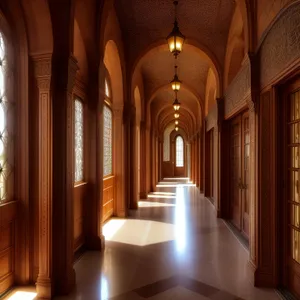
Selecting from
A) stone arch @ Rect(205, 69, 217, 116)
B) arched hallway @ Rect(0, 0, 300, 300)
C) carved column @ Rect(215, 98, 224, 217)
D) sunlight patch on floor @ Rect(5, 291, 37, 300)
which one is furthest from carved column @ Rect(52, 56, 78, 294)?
stone arch @ Rect(205, 69, 217, 116)

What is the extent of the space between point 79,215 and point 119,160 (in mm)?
3234

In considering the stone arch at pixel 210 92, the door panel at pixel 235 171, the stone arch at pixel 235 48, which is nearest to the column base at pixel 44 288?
the door panel at pixel 235 171

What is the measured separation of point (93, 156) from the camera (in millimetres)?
5535

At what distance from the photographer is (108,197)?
26.2ft

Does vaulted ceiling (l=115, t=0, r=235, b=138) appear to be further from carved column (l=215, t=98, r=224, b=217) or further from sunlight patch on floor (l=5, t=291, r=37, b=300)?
sunlight patch on floor (l=5, t=291, r=37, b=300)

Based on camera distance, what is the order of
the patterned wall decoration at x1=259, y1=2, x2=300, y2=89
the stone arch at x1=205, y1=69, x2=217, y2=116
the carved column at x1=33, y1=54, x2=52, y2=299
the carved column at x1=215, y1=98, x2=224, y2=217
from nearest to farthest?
the patterned wall decoration at x1=259, y1=2, x2=300, y2=89 → the carved column at x1=33, y1=54, x2=52, y2=299 → the carved column at x1=215, y1=98, x2=224, y2=217 → the stone arch at x1=205, y1=69, x2=217, y2=116

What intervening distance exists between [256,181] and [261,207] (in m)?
0.40

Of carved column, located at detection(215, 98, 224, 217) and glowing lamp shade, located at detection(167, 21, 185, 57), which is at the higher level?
glowing lamp shade, located at detection(167, 21, 185, 57)

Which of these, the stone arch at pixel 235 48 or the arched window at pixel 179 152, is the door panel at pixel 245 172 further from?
the arched window at pixel 179 152

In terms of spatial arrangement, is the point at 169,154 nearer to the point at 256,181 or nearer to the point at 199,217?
the point at 199,217

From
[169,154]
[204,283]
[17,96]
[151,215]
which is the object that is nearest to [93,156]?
[17,96]

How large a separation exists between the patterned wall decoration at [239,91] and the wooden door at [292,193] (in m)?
0.85

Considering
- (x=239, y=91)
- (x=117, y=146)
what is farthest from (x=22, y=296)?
(x=117, y=146)

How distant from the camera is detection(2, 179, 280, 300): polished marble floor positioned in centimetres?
380
